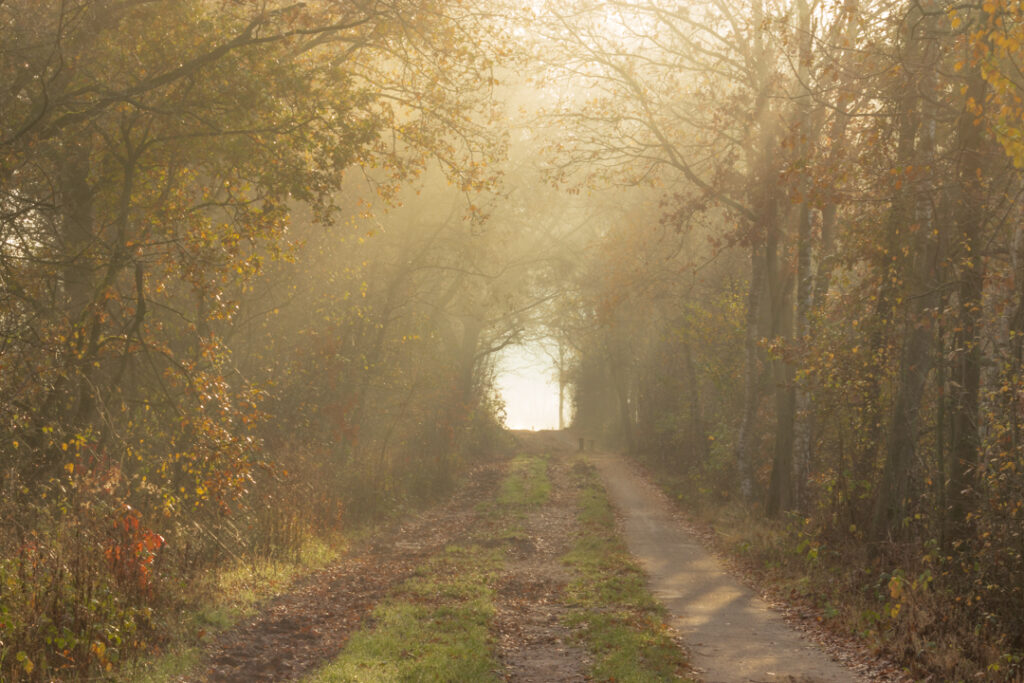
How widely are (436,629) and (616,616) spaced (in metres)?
2.54

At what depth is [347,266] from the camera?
2264 cm

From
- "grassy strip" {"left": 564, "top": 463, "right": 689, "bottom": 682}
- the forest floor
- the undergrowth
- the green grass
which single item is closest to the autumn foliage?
the forest floor

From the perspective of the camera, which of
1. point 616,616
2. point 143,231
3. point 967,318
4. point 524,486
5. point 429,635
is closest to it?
point 429,635

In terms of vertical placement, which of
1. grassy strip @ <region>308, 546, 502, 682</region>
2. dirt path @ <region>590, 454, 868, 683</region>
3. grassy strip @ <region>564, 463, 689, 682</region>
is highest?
grassy strip @ <region>308, 546, 502, 682</region>

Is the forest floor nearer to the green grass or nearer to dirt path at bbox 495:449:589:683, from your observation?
dirt path at bbox 495:449:589:683

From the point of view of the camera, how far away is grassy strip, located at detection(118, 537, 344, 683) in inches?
348

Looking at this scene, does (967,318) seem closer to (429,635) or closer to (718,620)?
(718,620)

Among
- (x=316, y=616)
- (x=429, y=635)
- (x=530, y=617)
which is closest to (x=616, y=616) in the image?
(x=530, y=617)

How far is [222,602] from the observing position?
11.8 meters

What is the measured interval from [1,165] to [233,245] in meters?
2.89

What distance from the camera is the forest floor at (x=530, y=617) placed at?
9.79 metres

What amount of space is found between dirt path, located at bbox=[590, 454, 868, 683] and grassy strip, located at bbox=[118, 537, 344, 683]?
5512 millimetres

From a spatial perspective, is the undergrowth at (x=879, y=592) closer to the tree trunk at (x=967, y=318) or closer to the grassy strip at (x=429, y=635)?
the tree trunk at (x=967, y=318)

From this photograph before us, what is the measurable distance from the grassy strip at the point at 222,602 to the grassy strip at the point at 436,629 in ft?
4.84
